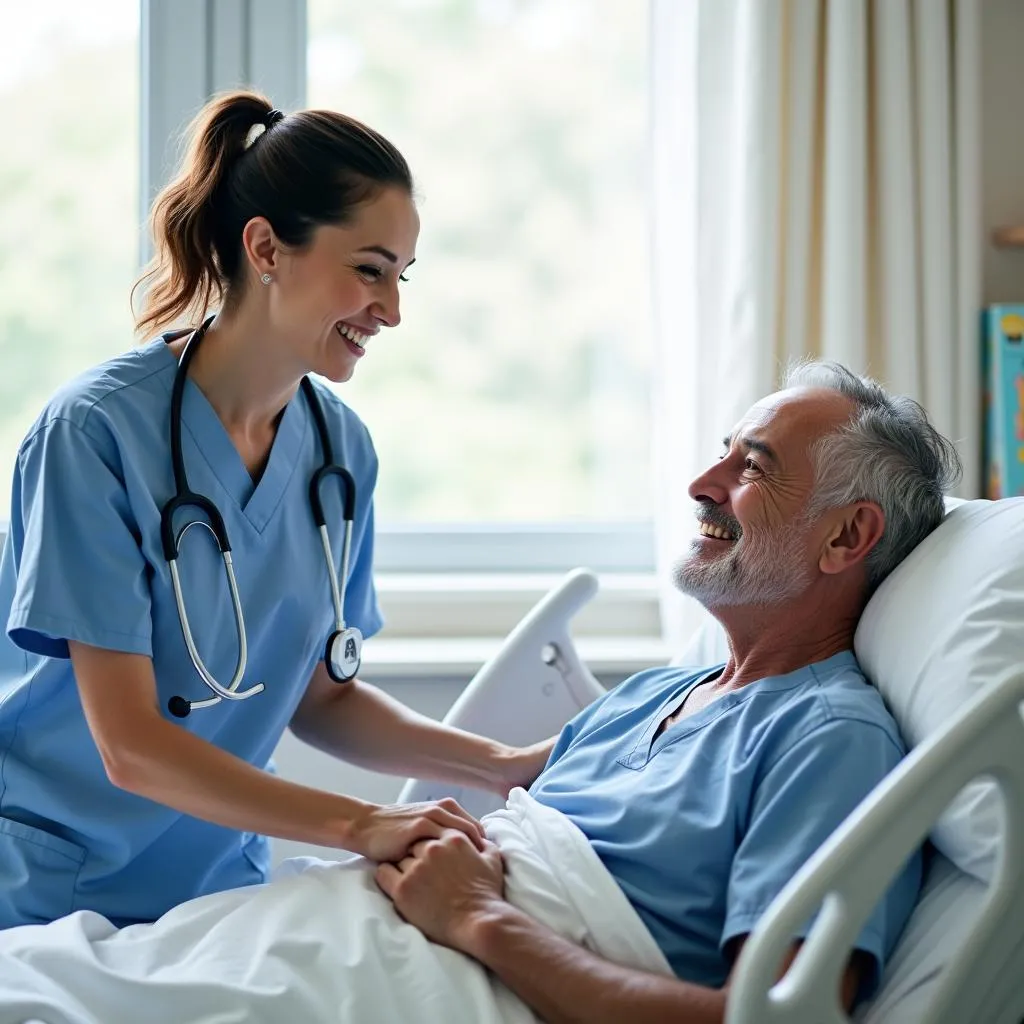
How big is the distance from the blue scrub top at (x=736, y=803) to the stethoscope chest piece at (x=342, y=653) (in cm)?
31

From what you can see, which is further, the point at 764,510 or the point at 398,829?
the point at 764,510

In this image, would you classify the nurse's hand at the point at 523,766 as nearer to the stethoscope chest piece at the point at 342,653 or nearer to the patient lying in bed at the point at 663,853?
the patient lying in bed at the point at 663,853

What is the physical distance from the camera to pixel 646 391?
2654mm

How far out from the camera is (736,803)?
1228 mm

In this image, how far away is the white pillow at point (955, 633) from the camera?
3.84 ft

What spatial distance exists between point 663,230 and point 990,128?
675 millimetres

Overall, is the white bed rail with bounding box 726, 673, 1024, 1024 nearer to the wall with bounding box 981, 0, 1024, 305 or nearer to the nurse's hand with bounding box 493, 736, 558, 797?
the nurse's hand with bounding box 493, 736, 558, 797

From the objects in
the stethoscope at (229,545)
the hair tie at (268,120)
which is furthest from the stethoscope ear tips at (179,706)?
the hair tie at (268,120)

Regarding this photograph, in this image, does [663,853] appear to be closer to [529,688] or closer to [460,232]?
[529,688]

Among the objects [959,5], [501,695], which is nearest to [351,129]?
[501,695]

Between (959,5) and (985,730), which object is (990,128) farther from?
(985,730)

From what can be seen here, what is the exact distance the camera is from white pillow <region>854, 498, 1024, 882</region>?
46.0 inches

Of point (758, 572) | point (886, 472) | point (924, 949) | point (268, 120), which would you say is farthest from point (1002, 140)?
point (924, 949)

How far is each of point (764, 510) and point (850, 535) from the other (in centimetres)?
10
